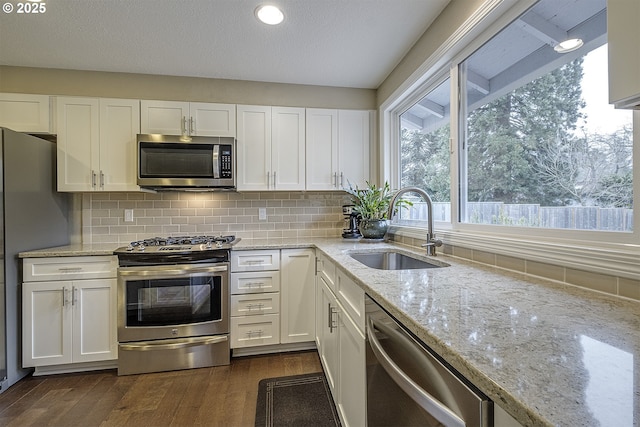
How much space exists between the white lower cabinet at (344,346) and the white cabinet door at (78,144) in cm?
208

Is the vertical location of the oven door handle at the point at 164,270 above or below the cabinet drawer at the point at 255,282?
above

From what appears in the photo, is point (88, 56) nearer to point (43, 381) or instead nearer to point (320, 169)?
point (320, 169)

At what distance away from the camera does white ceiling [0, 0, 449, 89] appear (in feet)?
5.65

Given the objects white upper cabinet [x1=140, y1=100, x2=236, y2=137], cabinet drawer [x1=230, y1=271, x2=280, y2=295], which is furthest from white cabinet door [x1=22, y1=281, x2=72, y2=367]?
white upper cabinet [x1=140, y1=100, x2=236, y2=137]

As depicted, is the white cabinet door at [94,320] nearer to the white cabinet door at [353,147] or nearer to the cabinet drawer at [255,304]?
the cabinet drawer at [255,304]

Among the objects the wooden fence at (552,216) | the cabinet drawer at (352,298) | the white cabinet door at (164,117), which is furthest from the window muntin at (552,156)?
the white cabinet door at (164,117)

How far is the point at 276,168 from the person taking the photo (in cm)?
262

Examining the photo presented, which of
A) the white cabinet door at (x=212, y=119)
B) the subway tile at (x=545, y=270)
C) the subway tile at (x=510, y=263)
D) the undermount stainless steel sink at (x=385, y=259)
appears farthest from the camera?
the white cabinet door at (x=212, y=119)

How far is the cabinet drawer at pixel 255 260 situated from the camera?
227cm

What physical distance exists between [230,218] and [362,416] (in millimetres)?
2090

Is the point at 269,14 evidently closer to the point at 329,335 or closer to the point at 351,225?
the point at 351,225

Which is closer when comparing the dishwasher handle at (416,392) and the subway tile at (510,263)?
the dishwasher handle at (416,392)

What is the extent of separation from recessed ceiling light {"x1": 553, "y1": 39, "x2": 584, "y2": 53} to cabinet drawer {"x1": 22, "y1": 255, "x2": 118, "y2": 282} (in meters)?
2.80

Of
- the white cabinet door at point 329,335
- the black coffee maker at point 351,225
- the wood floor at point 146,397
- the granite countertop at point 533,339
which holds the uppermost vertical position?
the black coffee maker at point 351,225
